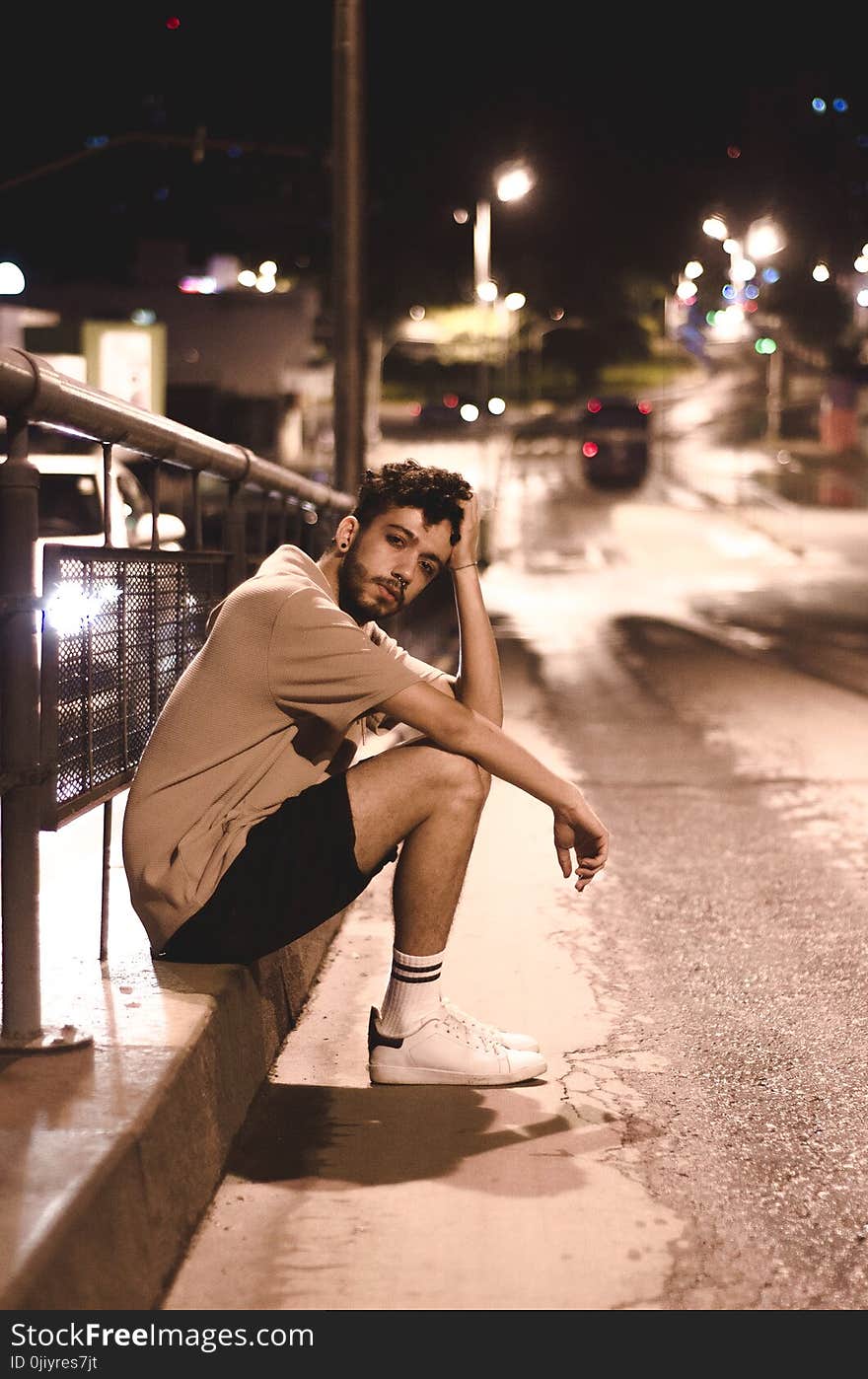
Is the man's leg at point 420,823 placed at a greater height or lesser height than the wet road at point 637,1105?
greater

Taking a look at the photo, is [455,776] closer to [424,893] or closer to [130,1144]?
[424,893]

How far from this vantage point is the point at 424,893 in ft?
13.4

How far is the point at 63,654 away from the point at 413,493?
40.1 inches

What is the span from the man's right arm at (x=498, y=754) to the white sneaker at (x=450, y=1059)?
474mm

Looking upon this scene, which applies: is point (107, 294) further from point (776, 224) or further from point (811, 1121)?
point (811, 1121)

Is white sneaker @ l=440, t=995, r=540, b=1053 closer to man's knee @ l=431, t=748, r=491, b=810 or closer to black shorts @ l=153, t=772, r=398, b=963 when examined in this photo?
black shorts @ l=153, t=772, r=398, b=963

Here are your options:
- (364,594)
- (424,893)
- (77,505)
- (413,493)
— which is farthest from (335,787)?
(77,505)

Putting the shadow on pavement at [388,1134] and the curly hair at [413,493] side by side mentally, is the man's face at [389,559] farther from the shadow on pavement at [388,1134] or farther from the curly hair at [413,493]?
the shadow on pavement at [388,1134]

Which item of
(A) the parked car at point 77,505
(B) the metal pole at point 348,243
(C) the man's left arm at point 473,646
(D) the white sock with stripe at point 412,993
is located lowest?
(D) the white sock with stripe at point 412,993

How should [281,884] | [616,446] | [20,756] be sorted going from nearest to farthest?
[20,756]
[281,884]
[616,446]

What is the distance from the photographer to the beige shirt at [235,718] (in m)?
3.71

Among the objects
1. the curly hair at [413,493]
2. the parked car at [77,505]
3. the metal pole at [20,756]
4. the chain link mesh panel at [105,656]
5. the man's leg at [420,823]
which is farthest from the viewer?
the parked car at [77,505]

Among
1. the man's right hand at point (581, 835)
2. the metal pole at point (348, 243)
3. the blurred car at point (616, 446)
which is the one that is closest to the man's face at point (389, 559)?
the man's right hand at point (581, 835)

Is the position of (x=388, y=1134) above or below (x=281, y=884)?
below
